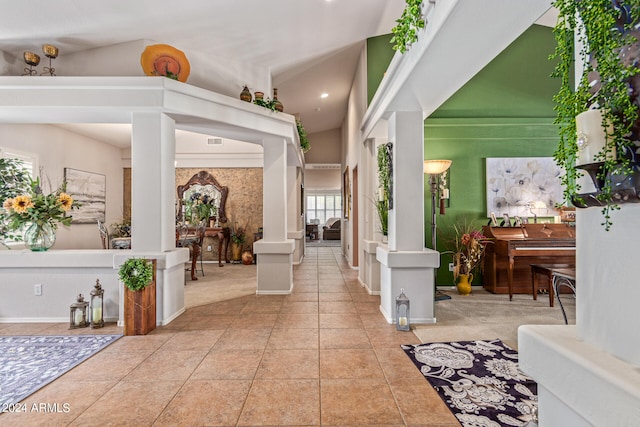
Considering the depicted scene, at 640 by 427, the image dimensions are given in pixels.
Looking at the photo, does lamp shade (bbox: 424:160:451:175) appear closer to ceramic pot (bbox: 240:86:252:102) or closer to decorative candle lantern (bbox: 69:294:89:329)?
ceramic pot (bbox: 240:86:252:102)

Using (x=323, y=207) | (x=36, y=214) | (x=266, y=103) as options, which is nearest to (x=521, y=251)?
(x=266, y=103)

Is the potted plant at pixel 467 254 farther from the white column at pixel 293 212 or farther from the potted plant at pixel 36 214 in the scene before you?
the potted plant at pixel 36 214

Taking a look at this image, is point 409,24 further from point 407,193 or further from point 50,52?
point 50,52

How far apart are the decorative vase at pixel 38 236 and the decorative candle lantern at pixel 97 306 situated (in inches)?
33.6

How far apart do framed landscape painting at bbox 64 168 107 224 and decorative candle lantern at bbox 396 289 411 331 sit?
6018 mm

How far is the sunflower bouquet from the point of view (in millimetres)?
3605

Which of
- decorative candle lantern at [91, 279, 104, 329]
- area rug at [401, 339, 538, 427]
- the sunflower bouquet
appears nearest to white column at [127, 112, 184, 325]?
decorative candle lantern at [91, 279, 104, 329]

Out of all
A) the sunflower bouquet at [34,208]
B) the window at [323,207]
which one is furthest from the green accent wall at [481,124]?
the window at [323,207]

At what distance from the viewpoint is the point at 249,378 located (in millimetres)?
2445

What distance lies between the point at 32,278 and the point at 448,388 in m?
4.40

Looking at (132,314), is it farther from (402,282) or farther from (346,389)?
(402,282)

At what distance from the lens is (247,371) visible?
2.55 meters

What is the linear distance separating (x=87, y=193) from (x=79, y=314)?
13.8ft

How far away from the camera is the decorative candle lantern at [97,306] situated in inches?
140
